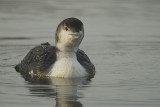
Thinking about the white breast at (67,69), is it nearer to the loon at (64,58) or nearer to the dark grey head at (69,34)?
the loon at (64,58)

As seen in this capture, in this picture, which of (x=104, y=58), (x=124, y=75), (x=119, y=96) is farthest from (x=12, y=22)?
(x=119, y=96)

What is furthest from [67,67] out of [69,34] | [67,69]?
[69,34]

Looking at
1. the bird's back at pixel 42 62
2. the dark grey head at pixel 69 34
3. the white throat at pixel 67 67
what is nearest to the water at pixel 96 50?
the bird's back at pixel 42 62

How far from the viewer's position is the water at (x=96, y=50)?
13391mm

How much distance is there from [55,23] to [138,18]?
8.86 ft

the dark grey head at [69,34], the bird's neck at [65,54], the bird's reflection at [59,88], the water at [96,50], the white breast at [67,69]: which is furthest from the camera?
the bird's neck at [65,54]

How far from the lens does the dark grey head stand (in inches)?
596

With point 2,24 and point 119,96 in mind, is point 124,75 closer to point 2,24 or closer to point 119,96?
point 119,96

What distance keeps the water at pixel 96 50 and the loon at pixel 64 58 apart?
353mm

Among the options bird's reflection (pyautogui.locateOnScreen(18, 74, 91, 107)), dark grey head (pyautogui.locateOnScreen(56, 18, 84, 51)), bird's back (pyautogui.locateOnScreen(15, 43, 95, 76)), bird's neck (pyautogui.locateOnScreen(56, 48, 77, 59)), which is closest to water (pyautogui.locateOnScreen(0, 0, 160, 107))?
bird's reflection (pyautogui.locateOnScreen(18, 74, 91, 107))

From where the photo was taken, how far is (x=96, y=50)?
18688 mm

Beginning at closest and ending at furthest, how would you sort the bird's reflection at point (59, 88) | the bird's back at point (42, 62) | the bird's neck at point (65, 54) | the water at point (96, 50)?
the bird's reflection at point (59, 88)
the water at point (96, 50)
the bird's neck at point (65, 54)
the bird's back at point (42, 62)

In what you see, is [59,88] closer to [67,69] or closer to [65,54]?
[67,69]

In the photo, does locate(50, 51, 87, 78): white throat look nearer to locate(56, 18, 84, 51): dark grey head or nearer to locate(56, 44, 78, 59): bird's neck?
locate(56, 44, 78, 59): bird's neck
